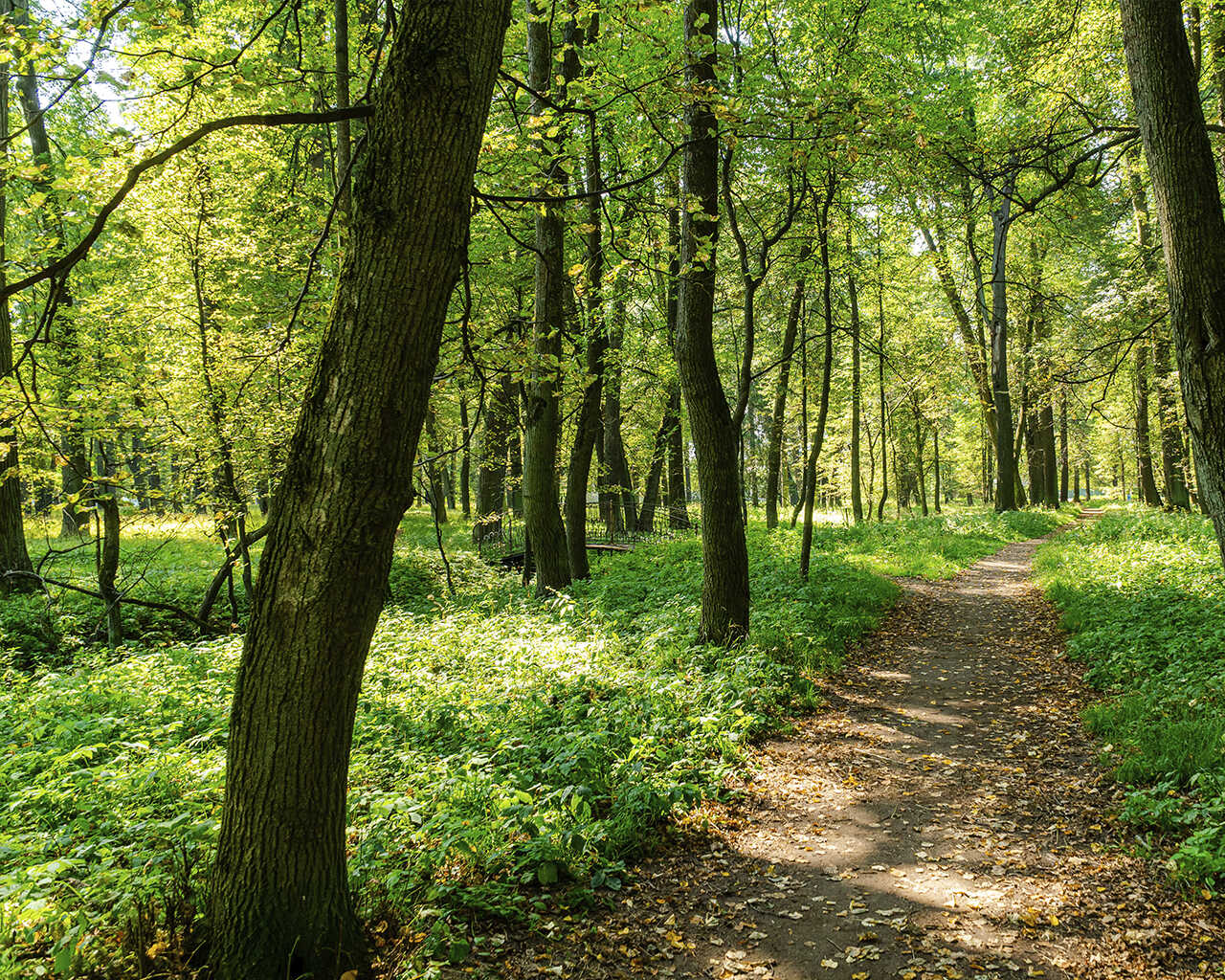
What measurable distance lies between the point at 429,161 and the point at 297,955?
3092mm

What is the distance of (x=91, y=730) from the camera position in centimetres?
537

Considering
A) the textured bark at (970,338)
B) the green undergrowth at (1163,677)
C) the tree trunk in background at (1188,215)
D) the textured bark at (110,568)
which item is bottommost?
the green undergrowth at (1163,677)

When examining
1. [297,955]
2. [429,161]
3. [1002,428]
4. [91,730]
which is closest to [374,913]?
[297,955]

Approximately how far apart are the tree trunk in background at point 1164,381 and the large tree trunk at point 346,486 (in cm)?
1487

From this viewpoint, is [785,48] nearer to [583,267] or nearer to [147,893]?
[583,267]

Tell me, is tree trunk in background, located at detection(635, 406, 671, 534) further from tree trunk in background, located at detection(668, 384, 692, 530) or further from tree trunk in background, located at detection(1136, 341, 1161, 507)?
tree trunk in background, located at detection(1136, 341, 1161, 507)

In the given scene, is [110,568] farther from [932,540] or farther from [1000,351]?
[1000,351]

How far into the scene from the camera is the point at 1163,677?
611cm

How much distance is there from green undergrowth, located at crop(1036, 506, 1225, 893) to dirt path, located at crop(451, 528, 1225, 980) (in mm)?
244

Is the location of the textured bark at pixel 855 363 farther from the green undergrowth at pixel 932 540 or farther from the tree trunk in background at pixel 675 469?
the tree trunk in background at pixel 675 469

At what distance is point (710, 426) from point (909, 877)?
181 inches

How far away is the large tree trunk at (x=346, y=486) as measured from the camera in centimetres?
249

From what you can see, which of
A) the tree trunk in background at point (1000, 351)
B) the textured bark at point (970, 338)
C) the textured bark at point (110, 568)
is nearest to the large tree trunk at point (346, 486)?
the textured bark at point (110, 568)

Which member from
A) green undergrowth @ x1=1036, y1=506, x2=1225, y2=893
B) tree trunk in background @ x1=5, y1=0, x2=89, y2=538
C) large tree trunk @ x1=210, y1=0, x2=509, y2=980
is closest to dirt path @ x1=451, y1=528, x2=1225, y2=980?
green undergrowth @ x1=1036, y1=506, x2=1225, y2=893
